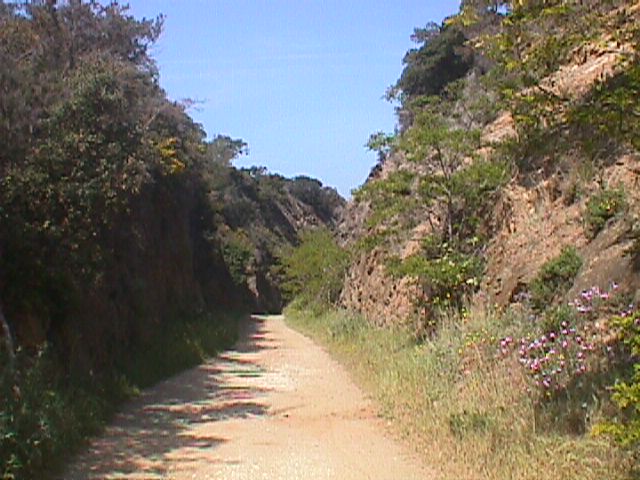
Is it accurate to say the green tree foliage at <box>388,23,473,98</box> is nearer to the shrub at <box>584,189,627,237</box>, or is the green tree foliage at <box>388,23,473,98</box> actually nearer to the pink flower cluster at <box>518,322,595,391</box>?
the shrub at <box>584,189,627,237</box>

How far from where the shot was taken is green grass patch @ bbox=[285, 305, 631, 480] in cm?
672

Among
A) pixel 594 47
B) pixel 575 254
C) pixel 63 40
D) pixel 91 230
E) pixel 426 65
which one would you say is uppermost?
pixel 426 65

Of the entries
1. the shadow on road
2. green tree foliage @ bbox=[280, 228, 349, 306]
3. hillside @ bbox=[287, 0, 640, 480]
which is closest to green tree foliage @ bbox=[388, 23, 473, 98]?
green tree foliage @ bbox=[280, 228, 349, 306]

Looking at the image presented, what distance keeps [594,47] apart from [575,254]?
4.07 metres

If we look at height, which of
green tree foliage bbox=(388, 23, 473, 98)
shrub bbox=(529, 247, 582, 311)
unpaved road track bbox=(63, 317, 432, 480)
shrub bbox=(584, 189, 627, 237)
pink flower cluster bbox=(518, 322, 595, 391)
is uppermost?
green tree foliage bbox=(388, 23, 473, 98)

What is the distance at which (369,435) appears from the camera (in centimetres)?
986

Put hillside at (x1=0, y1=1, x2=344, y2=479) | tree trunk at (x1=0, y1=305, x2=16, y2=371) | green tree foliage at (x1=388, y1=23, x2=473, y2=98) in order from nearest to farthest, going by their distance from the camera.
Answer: tree trunk at (x1=0, y1=305, x2=16, y2=371)
hillside at (x1=0, y1=1, x2=344, y2=479)
green tree foliage at (x1=388, y1=23, x2=473, y2=98)

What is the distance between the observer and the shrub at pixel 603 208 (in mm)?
10755

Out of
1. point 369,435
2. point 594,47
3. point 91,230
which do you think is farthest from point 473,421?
point 91,230

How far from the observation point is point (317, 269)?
4088 centimetres

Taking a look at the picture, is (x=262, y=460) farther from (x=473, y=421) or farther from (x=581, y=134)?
(x=581, y=134)

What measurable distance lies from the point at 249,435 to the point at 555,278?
443 cm

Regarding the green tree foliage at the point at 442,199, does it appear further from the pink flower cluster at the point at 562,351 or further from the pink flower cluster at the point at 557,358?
the pink flower cluster at the point at 557,358

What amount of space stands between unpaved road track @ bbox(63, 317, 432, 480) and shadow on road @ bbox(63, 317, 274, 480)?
1 cm
